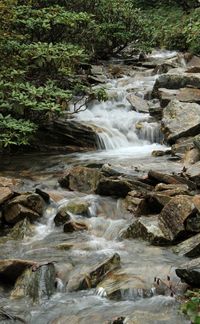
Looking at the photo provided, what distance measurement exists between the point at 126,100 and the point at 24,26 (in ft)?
12.3

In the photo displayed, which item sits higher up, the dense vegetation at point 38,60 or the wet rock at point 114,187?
the dense vegetation at point 38,60

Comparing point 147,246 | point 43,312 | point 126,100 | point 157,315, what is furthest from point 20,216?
point 126,100

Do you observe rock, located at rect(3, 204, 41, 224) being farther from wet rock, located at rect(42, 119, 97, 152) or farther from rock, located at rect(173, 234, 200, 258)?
wet rock, located at rect(42, 119, 97, 152)

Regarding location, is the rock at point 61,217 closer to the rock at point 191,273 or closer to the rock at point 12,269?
the rock at point 12,269

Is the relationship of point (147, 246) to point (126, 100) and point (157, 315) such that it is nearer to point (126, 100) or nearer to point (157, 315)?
point (157, 315)

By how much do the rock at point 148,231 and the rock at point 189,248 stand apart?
26 centimetres

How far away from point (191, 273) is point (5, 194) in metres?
3.72

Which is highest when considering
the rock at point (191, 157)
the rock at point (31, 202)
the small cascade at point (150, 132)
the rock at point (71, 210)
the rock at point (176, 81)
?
the rock at point (176, 81)

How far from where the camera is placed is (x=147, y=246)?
6379 mm

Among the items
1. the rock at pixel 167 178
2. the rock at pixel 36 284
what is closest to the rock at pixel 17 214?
the rock at pixel 36 284

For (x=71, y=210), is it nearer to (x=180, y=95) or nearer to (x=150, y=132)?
(x=150, y=132)

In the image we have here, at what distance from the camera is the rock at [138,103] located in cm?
1325

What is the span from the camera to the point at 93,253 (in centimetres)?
636

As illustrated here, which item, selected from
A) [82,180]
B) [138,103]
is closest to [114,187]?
[82,180]
